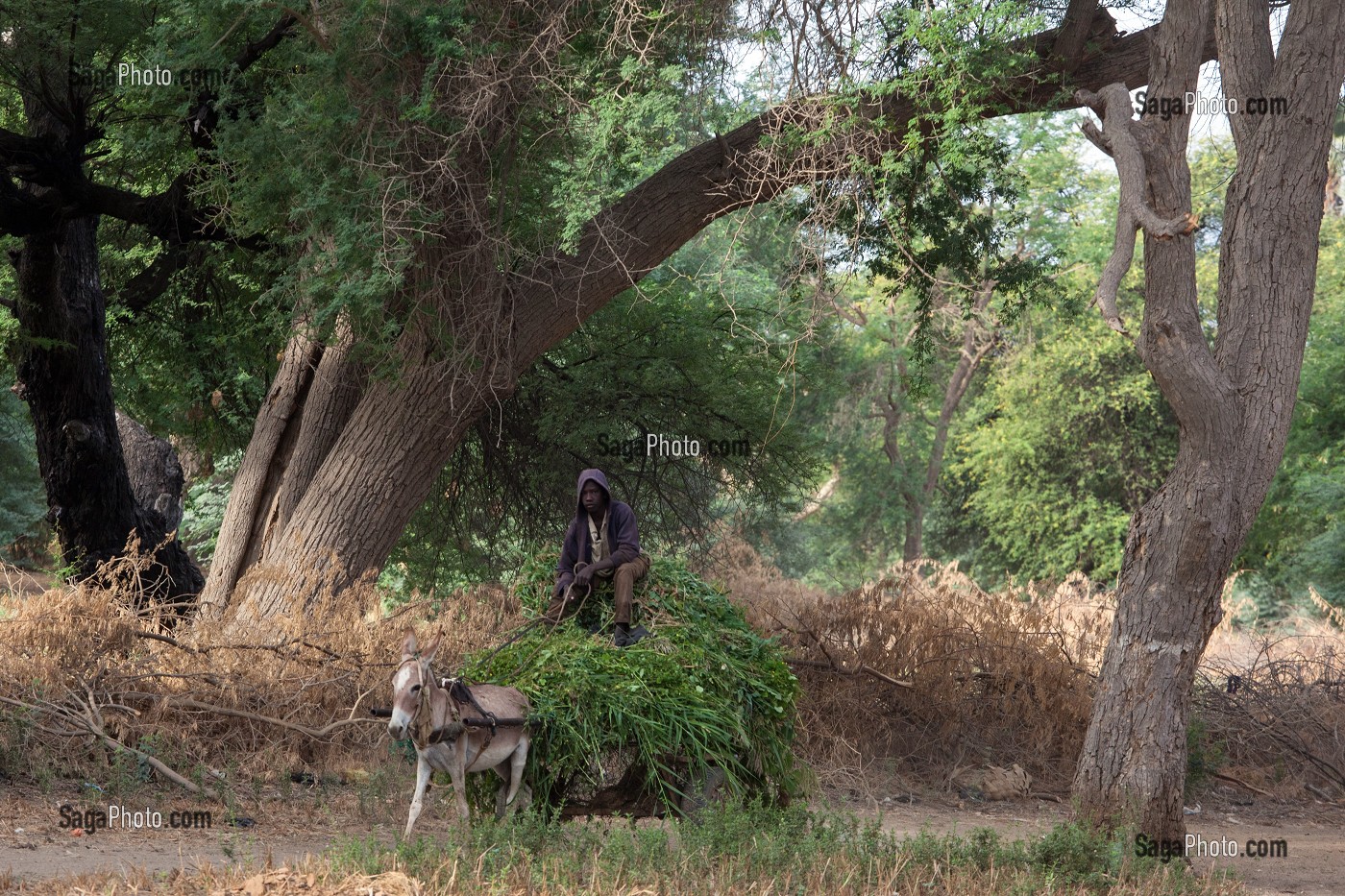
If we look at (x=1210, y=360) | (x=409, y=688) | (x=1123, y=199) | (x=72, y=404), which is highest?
(x=1123, y=199)

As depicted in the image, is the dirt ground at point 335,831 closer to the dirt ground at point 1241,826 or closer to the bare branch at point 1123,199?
the dirt ground at point 1241,826

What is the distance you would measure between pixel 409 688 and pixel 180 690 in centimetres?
527

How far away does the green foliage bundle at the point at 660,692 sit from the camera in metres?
7.46

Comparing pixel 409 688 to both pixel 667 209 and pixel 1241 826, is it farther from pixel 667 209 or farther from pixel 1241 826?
pixel 1241 826

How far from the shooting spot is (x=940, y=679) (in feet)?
47.7

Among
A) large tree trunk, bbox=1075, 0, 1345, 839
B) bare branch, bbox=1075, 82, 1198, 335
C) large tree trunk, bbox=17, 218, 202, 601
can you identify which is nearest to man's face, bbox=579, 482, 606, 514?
bare branch, bbox=1075, 82, 1198, 335

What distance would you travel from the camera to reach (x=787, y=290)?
11305 millimetres

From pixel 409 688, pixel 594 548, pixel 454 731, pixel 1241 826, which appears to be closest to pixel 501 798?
pixel 454 731

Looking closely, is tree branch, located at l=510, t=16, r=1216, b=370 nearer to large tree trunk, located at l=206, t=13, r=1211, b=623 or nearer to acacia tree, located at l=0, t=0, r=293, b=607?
large tree trunk, located at l=206, t=13, r=1211, b=623

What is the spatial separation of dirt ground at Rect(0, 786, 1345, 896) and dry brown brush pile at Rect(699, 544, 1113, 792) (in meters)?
1.08

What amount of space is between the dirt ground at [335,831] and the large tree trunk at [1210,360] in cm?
109

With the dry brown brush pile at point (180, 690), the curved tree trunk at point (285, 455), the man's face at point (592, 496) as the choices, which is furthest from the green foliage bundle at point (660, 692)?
the curved tree trunk at point (285, 455)

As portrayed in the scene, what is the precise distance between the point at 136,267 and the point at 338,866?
46.7 feet

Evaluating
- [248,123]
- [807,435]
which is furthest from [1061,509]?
[248,123]
